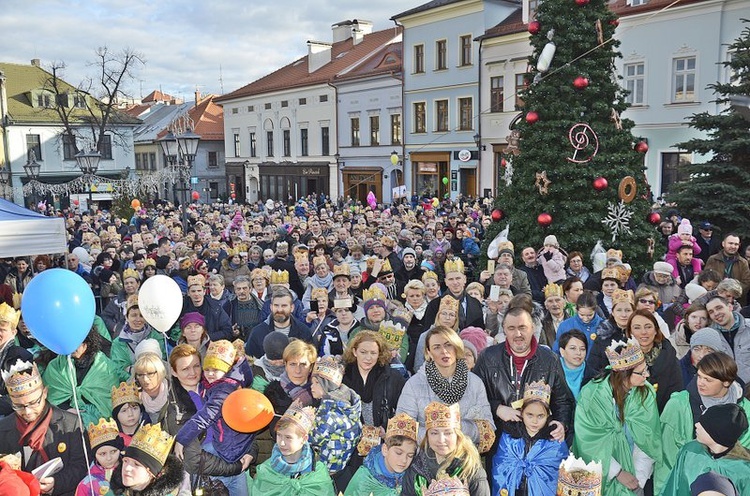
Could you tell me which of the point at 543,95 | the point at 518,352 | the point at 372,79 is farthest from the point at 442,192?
the point at 518,352

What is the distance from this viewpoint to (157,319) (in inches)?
228

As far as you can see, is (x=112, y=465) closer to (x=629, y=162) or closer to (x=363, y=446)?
(x=363, y=446)

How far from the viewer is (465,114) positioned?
1248 inches

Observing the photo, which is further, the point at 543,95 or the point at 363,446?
the point at 543,95

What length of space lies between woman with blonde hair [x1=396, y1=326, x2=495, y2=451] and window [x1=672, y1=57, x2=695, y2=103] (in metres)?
22.5

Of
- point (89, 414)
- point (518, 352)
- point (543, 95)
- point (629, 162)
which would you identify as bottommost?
point (89, 414)

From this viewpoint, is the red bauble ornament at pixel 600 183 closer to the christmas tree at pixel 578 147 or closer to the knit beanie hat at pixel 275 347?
the christmas tree at pixel 578 147

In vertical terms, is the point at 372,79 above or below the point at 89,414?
above

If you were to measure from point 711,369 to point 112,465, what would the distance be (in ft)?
13.4

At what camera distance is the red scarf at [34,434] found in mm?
4230

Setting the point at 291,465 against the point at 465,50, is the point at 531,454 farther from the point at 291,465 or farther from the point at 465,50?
the point at 465,50

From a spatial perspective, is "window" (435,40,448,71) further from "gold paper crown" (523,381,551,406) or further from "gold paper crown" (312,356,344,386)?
"gold paper crown" (523,381,551,406)

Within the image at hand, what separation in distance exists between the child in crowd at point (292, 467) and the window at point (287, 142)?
40461 mm

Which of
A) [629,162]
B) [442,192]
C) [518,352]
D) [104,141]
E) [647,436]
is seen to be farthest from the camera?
[104,141]
